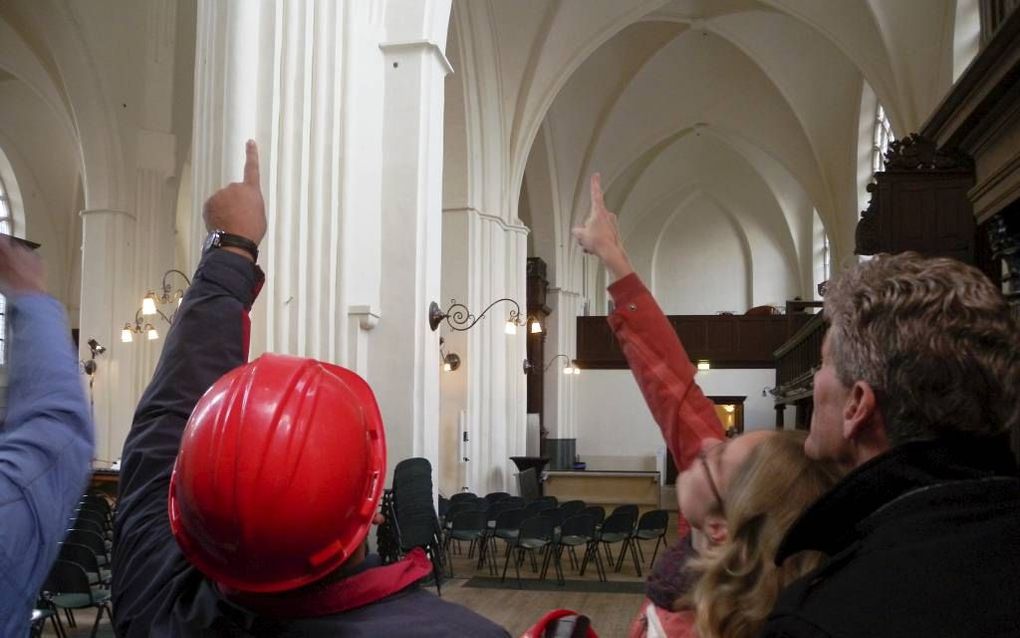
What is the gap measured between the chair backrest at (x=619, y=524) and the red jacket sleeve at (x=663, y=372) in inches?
409

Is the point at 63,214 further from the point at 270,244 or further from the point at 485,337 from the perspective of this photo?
the point at 270,244

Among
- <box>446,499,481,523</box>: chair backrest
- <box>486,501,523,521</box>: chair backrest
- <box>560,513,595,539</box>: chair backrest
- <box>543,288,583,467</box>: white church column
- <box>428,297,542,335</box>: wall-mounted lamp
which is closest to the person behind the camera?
<box>560,513,595,539</box>: chair backrest

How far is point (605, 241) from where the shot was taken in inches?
97.0

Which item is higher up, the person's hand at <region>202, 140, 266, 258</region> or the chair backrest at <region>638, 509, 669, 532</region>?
the person's hand at <region>202, 140, 266, 258</region>

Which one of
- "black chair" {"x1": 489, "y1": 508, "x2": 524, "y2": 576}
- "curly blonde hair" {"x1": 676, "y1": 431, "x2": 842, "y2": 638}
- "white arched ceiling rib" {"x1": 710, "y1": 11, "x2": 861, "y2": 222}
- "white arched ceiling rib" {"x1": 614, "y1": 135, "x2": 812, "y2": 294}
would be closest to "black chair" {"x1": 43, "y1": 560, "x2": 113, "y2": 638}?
"black chair" {"x1": 489, "y1": 508, "x2": 524, "y2": 576}

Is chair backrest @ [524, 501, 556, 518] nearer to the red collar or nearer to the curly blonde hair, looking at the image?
the curly blonde hair

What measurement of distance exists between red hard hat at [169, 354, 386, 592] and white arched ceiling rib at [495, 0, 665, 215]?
17910 millimetres

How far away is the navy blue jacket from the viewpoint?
1212 millimetres

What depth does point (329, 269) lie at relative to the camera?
9.03 m

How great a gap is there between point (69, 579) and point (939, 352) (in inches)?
287

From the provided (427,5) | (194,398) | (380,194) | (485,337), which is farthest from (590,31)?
(194,398)

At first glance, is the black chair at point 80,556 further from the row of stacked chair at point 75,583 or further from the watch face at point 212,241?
the watch face at point 212,241

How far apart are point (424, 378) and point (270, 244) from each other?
2583 mm

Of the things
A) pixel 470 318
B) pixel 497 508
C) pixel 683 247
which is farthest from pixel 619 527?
pixel 683 247
